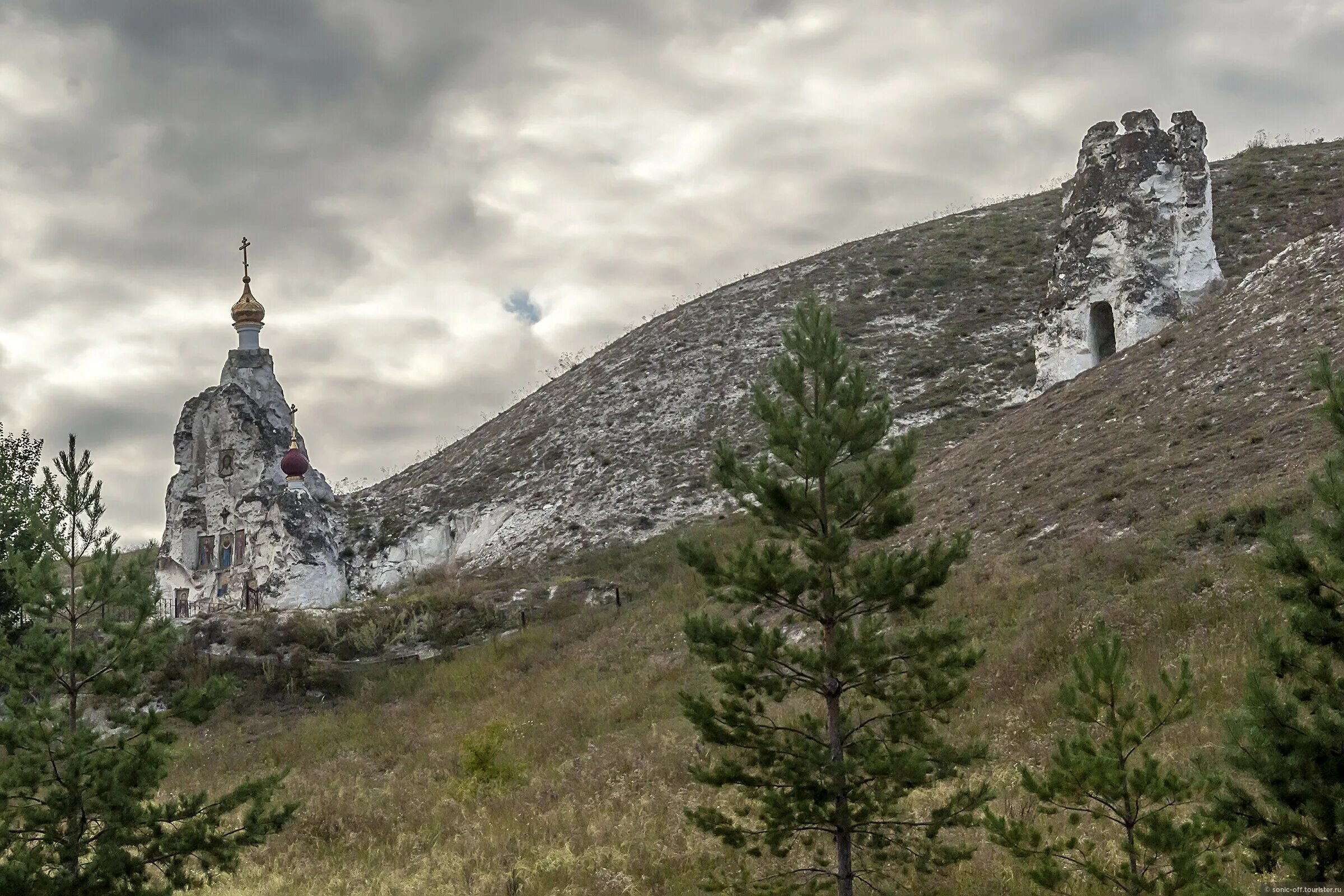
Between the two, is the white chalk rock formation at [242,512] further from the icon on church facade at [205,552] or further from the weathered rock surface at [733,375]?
the weathered rock surface at [733,375]

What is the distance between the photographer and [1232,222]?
44594 mm

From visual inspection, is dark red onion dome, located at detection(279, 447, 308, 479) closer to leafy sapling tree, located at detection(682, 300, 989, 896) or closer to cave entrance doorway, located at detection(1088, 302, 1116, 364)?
cave entrance doorway, located at detection(1088, 302, 1116, 364)

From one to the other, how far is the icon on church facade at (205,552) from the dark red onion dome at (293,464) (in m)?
3.09

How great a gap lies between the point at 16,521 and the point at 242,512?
695 cm

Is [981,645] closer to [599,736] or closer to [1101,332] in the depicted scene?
[599,736]

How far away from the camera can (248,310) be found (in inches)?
1451

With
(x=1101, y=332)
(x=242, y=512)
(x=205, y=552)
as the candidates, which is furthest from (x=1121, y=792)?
(x=205, y=552)

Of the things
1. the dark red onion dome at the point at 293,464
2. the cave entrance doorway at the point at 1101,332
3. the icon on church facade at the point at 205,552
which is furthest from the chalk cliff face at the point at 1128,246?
the icon on church facade at the point at 205,552

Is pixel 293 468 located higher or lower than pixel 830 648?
higher

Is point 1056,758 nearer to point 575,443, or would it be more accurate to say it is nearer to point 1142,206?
point 1142,206

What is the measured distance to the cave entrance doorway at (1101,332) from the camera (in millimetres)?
34156

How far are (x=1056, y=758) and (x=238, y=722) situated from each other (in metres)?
21.6

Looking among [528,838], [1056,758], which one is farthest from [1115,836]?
[528,838]

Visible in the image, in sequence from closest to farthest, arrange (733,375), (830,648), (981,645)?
(830,648) < (981,645) < (733,375)
